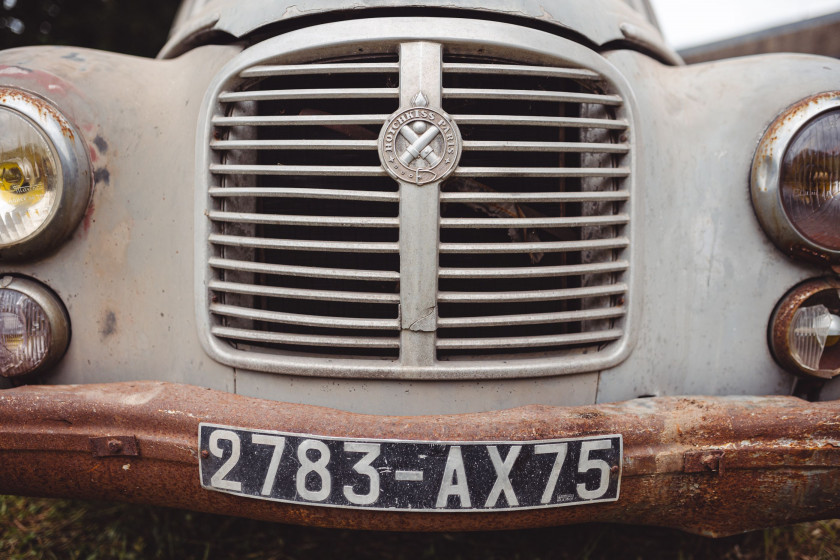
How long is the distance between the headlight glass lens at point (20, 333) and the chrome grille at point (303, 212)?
41 cm

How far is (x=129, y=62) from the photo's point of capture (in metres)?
1.69

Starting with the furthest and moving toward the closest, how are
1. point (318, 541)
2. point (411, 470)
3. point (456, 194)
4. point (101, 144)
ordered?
point (318, 541)
point (101, 144)
point (456, 194)
point (411, 470)

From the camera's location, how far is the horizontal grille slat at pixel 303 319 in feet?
4.79

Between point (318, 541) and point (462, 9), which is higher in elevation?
point (462, 9)

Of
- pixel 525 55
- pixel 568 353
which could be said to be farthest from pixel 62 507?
pixel 525 55

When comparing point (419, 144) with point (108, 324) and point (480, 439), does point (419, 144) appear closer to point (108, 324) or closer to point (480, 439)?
point (480, 439)

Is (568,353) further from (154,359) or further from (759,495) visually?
(154,359)

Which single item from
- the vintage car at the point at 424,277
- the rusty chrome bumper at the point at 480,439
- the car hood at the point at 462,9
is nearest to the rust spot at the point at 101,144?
the vintage car at the point at 424,277

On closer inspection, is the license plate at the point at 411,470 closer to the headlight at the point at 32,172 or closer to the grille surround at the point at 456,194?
the grille surround at the point at 456,194

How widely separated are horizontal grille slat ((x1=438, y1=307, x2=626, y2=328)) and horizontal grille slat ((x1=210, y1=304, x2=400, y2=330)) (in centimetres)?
15

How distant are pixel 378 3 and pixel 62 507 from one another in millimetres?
2100

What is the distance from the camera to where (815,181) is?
1412 mm

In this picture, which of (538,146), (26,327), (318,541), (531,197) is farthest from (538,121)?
(318,541)

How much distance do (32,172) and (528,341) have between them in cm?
126
